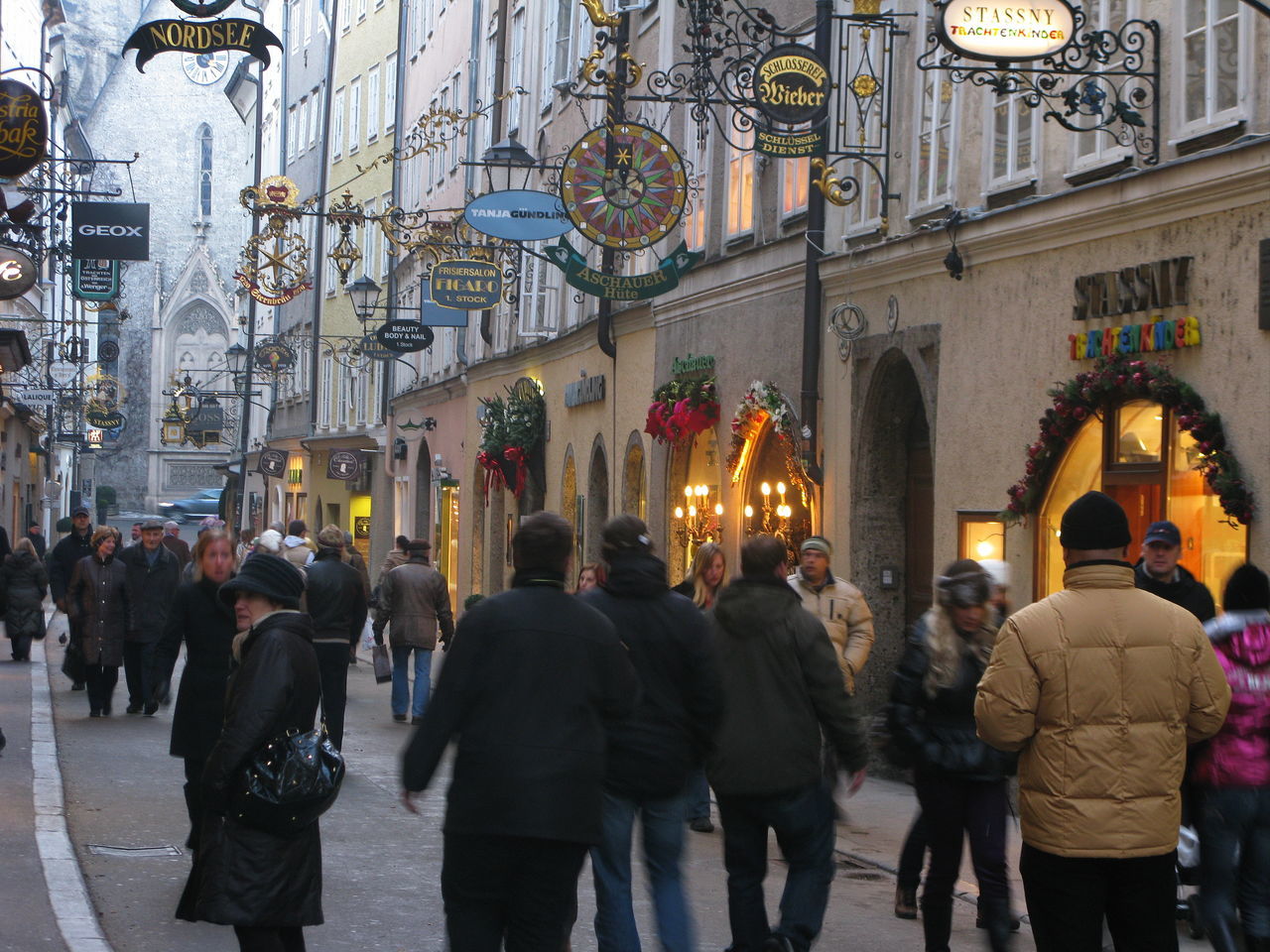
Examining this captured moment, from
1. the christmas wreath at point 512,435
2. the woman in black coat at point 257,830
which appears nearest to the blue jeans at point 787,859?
the woman in black coat at point 257,830

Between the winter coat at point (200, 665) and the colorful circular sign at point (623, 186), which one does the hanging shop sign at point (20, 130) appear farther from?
the winter coat at point (200, 665)

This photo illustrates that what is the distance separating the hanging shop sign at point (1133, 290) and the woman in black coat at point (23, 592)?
1502cm

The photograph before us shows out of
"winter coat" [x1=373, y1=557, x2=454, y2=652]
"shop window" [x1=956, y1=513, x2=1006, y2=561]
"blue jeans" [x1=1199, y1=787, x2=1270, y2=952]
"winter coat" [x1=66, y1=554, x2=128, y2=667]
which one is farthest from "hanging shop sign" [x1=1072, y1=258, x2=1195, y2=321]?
"winter coat" [x1=66, y1=554, x2=128, y2=667]

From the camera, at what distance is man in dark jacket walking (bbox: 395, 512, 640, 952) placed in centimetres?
560

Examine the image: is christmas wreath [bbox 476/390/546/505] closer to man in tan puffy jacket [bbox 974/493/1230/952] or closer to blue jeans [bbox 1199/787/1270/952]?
blue jeans [bbox 1199/787/1270/952]

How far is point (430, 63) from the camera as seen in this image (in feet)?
133

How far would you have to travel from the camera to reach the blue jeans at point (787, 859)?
7.53 meters

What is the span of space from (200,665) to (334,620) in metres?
5.11

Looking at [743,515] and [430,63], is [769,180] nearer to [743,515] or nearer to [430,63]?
[743,515]

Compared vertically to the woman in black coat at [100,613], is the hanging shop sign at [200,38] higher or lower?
higher

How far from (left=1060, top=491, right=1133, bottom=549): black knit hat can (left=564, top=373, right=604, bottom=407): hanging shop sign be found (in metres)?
20.2

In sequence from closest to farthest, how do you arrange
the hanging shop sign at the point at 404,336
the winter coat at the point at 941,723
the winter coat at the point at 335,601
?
the winter coat at the point at 941,723 → the winter coat at the point at 335,601 → the hanging shop sign at the point at 404,336

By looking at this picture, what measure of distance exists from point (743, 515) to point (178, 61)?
230 feet

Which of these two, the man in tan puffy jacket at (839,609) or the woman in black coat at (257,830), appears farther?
the man in tan puffy jacket at (839,609)
